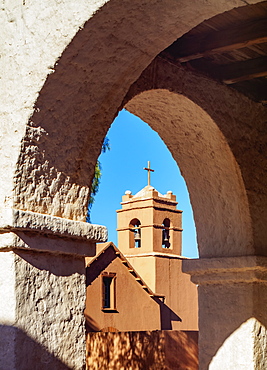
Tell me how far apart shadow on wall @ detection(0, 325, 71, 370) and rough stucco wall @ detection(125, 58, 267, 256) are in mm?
2244

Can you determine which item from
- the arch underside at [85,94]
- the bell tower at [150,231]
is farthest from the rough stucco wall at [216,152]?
the bell tower at [150,231]

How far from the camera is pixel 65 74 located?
259cm

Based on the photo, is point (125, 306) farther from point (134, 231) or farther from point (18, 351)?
point (18, 351)

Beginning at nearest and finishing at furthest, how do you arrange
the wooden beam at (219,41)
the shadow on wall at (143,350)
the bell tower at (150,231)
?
the wooden beam at (219,41), the shadow on wall at (143,350), the bell tower at (150,231)

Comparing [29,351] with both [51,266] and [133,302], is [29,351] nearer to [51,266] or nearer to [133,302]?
[51,266]

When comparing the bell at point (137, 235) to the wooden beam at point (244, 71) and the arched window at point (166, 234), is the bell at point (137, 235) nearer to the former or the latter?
the arched window at point (166, 234)

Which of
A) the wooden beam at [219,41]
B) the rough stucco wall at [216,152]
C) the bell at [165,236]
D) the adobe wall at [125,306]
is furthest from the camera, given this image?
the bell at [165,236]

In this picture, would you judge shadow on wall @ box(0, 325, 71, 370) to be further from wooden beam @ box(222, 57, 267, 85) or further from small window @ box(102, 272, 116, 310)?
small window @ box(102, 272, 116, 310)

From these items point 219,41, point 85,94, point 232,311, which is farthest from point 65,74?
point 232,311

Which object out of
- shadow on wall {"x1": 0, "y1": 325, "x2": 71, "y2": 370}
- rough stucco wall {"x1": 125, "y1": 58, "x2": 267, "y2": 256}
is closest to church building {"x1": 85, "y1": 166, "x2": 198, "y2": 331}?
rough stucco wall {"x1": 125, "y1": 58, "x2": 267, "y2": 256}

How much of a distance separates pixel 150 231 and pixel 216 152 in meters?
13.0

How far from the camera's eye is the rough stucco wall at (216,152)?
4.39m

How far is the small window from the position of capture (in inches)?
665

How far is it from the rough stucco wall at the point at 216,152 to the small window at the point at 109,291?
12212 millimetres
